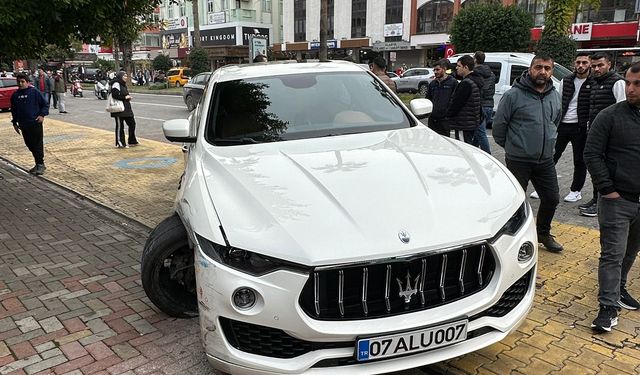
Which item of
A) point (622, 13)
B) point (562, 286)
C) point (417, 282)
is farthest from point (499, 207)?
point (622, 13)

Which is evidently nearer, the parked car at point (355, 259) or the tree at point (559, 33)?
the parked car at point (355, 259)

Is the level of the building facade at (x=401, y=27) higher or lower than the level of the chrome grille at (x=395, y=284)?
higher

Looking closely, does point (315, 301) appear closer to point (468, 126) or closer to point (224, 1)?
point (468, 126)

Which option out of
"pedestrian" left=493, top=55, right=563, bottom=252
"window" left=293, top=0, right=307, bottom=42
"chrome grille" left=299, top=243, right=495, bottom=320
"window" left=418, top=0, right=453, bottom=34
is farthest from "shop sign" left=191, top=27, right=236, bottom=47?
"chrome grille" left=299, top=243, right=495, bottom=320

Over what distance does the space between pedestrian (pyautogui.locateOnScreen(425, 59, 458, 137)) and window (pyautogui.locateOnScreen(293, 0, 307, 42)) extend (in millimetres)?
51016

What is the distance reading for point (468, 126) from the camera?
22.5 feet

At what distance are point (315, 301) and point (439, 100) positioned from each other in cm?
529

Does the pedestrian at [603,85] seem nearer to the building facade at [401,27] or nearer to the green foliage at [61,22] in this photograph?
the green foliage at [61,22]

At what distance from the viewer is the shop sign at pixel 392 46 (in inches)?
1829

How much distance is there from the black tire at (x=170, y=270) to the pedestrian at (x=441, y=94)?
4.41 metres

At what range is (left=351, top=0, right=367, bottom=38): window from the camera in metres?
50.1

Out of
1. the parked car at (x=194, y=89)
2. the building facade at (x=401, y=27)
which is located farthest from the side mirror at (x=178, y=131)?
the building facade at (x=401, y=27)

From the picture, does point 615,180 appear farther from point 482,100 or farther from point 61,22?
point 61,22

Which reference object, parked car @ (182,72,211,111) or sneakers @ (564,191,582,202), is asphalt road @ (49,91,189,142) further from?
sneakers @ (564,191,582,202)
